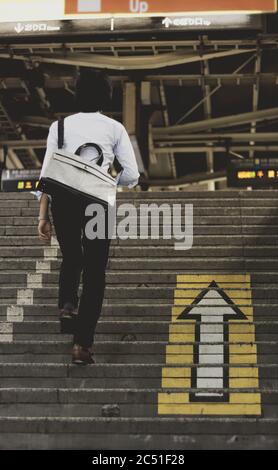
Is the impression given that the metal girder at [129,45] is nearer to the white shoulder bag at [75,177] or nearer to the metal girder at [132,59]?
the metal girder at [132,59]

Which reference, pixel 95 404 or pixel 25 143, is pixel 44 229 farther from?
pixel 25 143

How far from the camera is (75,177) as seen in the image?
488 centimetres

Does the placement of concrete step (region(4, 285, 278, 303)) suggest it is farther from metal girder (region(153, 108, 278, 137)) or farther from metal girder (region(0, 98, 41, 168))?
metal girder (region(153, 108, 278, 137))

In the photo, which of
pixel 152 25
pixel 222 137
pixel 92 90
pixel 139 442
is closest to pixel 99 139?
pixel 92 90

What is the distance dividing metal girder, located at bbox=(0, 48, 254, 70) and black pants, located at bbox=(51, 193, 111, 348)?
32.4 feet

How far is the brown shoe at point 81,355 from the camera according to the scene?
498 cm

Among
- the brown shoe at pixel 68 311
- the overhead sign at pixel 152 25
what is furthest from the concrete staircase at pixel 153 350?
the overhead sign at pixel 152 25

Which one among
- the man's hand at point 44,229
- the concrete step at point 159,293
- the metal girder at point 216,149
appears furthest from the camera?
the metal girder at point 216,149

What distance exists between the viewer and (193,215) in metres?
8.07

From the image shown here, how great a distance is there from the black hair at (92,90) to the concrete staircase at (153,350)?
5.48 feet

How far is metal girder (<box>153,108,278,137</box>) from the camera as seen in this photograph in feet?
59.1

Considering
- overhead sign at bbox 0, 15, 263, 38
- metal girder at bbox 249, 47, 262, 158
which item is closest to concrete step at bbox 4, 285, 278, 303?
overhead sign at bbox 0, 15, 263, 38

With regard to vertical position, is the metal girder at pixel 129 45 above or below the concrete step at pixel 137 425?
above
